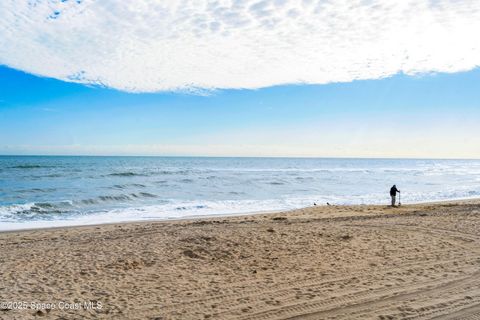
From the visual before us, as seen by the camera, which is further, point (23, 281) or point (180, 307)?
point (23, 281)

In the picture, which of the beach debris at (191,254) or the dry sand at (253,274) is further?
the beach debris at (191,254)

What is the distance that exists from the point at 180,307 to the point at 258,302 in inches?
50.0

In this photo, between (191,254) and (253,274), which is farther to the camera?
(191,254)

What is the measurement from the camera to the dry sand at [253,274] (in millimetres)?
5637

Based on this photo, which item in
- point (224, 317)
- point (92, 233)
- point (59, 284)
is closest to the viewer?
point (224, 317)

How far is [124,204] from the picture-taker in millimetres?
22859

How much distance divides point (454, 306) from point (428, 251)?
3611mm

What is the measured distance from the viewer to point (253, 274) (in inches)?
293

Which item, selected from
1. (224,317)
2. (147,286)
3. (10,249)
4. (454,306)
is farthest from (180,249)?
(454,306)

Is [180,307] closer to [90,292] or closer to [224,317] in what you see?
[224,317]

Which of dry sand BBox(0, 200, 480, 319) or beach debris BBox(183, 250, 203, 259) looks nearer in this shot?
dry sand BBox(0, 200, 480, 319)

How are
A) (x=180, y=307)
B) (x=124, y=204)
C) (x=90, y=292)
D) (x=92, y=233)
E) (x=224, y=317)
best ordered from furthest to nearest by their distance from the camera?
(x=124, y=204)
(x=92, y=233)
(x=90, y=292)
(x=180, y=307)
(x=224, y=317)

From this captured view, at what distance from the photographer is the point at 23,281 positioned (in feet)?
22.9

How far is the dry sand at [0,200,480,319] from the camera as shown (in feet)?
18.5
